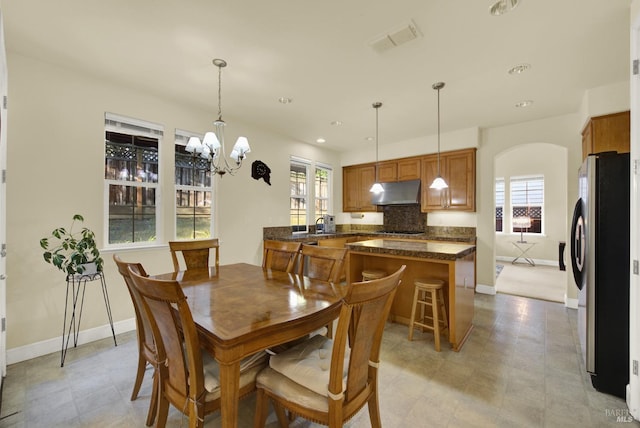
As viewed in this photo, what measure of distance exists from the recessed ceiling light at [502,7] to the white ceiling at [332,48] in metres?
0.04

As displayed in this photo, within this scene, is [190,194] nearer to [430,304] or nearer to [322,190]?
[322,190]

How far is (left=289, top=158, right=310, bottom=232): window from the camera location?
204 inches

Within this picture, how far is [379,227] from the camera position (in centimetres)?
590

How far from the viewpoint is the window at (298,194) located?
5176mm

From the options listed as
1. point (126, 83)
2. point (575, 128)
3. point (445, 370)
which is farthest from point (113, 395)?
point (575, 128)

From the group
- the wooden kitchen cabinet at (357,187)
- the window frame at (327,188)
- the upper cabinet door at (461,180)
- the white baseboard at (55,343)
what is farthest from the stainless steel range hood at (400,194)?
the white baseboard at (55,343)

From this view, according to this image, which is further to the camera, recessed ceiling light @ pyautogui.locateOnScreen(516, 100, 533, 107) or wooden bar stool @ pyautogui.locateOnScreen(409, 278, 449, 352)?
recessed ceiling light @ pyautogui.locateOnScreen(516, 100, 533, 107)

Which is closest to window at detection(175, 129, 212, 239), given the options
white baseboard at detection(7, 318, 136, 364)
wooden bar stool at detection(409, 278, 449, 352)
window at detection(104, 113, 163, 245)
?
window at detection(104, 113, 163, 245)

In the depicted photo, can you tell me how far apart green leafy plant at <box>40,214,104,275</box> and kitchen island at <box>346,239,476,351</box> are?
2.50 meters

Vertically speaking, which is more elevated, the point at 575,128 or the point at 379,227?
the point at 575,128

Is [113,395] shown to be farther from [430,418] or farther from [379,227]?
[379,227]

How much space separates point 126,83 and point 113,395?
293 cm

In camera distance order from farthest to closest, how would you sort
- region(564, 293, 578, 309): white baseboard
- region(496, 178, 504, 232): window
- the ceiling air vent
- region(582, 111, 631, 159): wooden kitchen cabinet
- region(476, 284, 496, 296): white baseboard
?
1. region(496, 178, 504, 232): window
2. region(476, 284, 496, 296): white baseboard
3. region(564, 293, 578, 309): white baseboard
4. region(582, 111, 631, 159): wooden kitchen cabinet
5. the ceiling air vent

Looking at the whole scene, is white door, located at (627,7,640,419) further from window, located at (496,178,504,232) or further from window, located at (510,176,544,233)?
window, located at (496,178,504,232)
